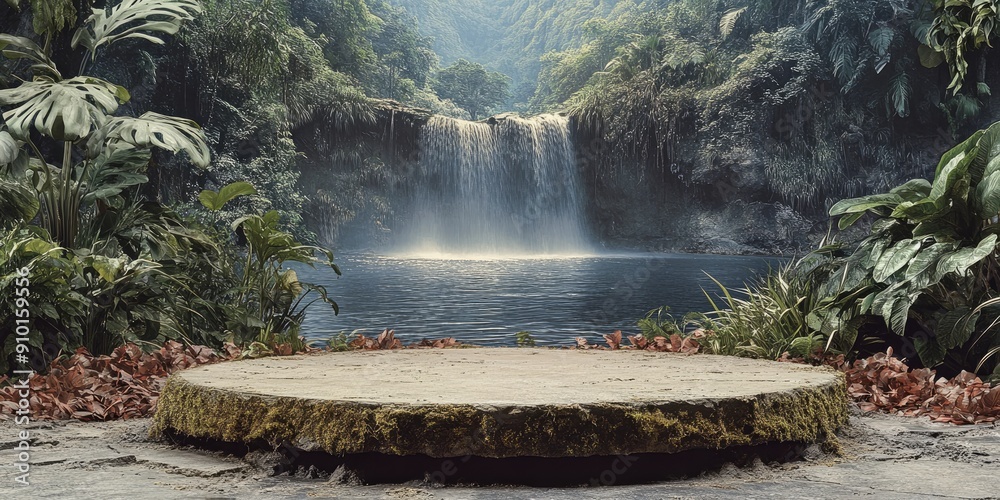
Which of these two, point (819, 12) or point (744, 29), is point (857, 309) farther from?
point (744, 29)

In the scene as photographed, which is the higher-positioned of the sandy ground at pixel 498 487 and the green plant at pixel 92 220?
the green plant at pixel 92 220

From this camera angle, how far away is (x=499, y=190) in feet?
70.4

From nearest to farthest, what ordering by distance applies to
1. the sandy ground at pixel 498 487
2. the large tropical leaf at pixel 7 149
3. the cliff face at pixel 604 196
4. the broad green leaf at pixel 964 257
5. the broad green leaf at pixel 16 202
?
1. the sandy ground at pixel 498 487
2. the broad green leaf at pixel 964 257
3. the large tropical leaf at pixel 7 149
4. the broad green leaf at pixel 16 202
5. the cliff face at pixel 604 196

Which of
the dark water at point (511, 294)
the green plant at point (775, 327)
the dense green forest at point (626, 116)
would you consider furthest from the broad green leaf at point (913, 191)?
the dark water at point (511, 294)

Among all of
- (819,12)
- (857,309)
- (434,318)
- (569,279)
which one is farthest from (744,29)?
(857,309)

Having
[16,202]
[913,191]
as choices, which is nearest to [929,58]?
→ [913,191]

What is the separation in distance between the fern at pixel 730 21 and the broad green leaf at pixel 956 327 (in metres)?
20.0

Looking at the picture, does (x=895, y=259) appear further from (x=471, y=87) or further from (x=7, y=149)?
(x=471, y=87)

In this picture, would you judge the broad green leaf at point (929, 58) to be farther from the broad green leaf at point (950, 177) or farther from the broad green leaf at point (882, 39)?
the broad green leaf at point (882, 39)

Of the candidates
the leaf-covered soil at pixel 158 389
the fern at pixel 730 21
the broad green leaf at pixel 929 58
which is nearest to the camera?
the leaf-covered soil at pixel 158 389

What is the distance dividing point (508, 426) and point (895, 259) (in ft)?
8.56

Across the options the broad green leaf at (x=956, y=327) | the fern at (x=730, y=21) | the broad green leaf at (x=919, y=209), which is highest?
the fern at (x=730, y=21)

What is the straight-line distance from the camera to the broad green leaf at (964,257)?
128 inches

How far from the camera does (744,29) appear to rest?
22547mm
